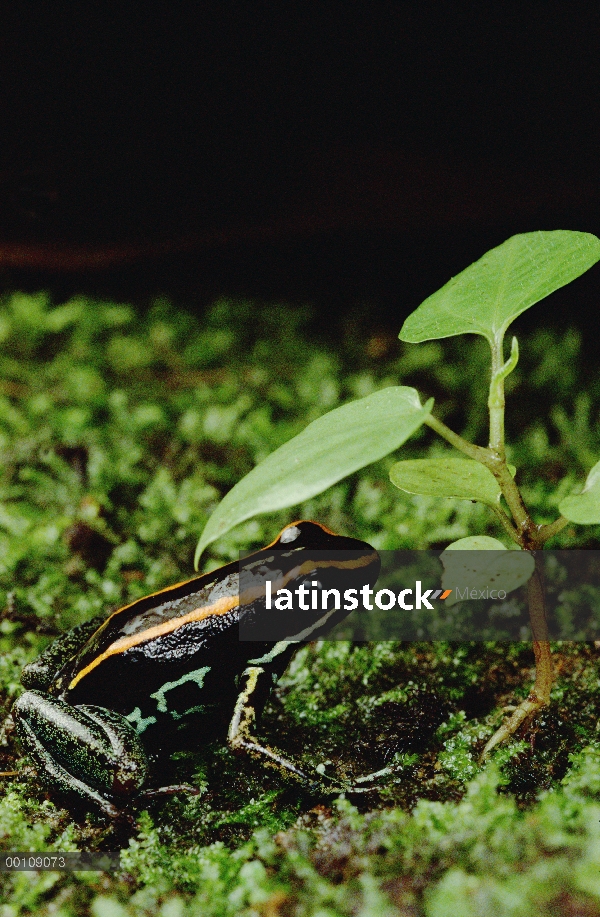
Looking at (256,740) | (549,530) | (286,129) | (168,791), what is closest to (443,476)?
(549,530)

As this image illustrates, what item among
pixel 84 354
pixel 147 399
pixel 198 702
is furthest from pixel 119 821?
pixel 84 354

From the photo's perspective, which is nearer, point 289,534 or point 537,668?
point 537,668

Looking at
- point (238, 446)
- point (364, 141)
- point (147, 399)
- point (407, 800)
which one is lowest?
point (407, 800)

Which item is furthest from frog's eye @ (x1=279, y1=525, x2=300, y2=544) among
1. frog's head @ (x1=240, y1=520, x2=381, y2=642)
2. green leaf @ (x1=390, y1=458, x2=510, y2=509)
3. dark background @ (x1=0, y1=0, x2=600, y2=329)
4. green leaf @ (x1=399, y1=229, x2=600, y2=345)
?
dark background @ (x1=0, y1=0, x2=600, y2=329)

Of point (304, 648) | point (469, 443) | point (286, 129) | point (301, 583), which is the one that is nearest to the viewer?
point (469, 443)

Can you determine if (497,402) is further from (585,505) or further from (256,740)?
(256,740)

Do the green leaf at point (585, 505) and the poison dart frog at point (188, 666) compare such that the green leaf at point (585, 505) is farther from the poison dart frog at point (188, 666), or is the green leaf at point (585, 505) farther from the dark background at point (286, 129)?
the dark background at point (286, 129)

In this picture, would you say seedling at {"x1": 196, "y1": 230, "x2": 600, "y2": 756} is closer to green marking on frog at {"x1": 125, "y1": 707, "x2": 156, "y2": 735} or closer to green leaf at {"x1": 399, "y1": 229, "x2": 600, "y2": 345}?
green leaf at {"x1": 399, "y1": 229, "x2": 600, "y2": 345}

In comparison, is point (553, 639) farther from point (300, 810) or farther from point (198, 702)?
point (198, 702)
